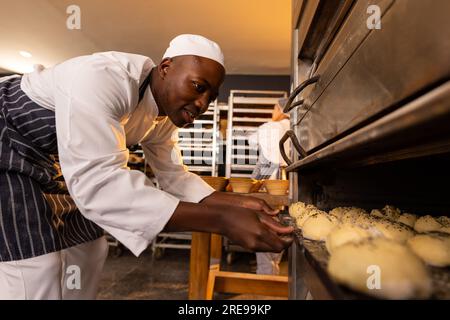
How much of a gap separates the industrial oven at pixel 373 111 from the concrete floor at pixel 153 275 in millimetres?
1875

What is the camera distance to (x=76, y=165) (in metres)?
0.86

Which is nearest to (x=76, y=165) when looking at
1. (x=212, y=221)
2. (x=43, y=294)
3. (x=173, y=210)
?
(x=173, y=210)

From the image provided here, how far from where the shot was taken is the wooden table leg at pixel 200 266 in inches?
72.6

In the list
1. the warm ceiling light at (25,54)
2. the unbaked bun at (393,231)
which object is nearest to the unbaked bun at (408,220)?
the unbaked bun at (393,231)

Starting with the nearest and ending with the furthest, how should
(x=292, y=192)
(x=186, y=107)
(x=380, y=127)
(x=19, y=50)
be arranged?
(x=380, y=127) → (x=186, y=107) → (x=292, y=192) → (x=19, y=50)

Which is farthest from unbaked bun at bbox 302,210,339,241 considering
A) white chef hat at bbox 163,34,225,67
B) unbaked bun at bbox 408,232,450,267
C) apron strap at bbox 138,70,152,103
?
apron strap at bbox 138,70,152,103

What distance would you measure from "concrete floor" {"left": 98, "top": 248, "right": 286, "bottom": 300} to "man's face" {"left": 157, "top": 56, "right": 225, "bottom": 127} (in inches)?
81.1

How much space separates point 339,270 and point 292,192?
1074 millimetres

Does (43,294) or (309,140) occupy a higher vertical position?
(309,140)

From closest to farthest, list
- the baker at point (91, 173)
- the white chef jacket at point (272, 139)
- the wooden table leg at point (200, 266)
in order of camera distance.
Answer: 1. the baker at point (91, 173)
2. the wooden table leg at point (200, 266)
3. the white chef jacket at point (272, 139)

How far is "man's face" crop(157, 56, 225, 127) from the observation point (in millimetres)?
1140

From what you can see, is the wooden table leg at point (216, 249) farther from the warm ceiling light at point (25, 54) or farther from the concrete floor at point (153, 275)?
the warm ceiling light at point (25, 54)

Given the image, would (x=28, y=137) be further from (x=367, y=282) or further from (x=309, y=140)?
(x=367, y=282)

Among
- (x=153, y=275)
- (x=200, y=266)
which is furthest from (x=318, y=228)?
(x=153, y=275)
